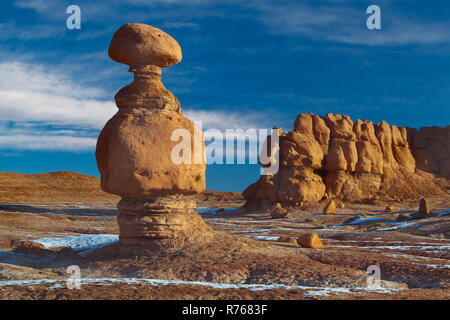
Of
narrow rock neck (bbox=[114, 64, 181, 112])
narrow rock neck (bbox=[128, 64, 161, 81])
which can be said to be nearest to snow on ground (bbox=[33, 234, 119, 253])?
narrow rock neck (bbox=[114, 64, 181, 112])

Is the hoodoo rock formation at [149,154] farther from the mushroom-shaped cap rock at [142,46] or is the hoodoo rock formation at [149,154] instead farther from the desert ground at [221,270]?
the desert ground at [221,270]

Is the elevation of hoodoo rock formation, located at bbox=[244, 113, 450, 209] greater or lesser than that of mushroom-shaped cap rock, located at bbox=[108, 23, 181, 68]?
lesser

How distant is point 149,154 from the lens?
938 cm

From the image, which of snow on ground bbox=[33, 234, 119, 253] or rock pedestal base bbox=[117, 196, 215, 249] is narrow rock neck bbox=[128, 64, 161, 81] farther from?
snow on ground bbox=[33, 234, 119, 253]

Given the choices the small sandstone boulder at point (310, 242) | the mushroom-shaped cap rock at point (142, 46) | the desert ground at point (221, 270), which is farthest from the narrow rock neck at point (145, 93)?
the small sandstone boulder at point (310, 242)

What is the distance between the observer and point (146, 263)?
882 centimetres

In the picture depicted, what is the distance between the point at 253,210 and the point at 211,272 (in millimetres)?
24798

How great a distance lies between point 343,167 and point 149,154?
25939 millimetres

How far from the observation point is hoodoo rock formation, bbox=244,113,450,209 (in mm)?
31500

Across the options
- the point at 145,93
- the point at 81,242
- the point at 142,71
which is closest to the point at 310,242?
the point at 145,93

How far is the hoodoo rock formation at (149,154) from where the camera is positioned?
30.8 ft

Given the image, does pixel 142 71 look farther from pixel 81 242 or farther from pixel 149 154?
pixel 81 242
